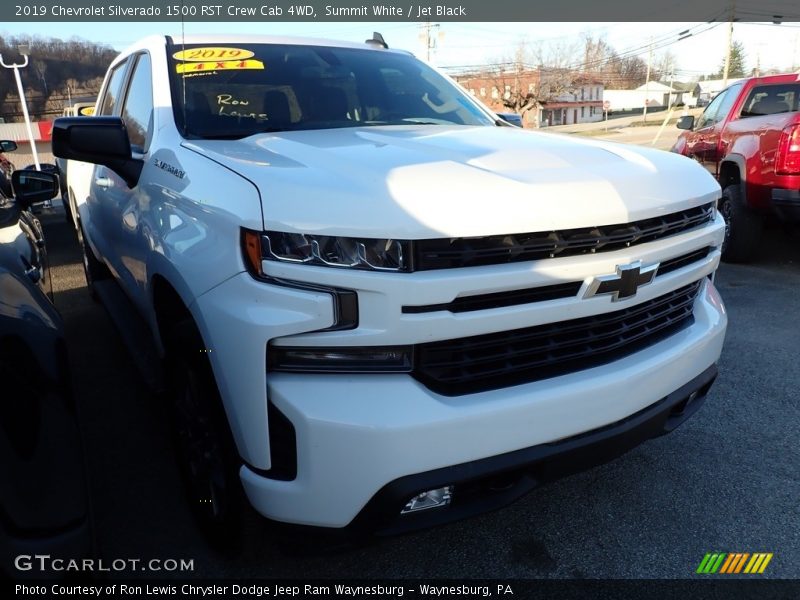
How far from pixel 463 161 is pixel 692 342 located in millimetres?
1012

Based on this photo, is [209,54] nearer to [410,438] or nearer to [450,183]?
[450,183]

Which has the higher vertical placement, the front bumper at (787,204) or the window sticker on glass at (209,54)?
the window sticker on glass at (209,54)

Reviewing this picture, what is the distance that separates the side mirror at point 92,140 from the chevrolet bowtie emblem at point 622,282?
1877 mm

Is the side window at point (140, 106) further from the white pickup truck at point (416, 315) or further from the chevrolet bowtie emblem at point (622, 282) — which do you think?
the chevrolet bowtie emblem at point (622, 282)

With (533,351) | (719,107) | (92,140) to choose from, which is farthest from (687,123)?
(92,140)

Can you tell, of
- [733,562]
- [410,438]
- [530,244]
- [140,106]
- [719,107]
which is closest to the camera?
[410,438]

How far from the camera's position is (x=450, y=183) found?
5.54 ft

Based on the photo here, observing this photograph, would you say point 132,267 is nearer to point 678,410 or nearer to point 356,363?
point 356,363

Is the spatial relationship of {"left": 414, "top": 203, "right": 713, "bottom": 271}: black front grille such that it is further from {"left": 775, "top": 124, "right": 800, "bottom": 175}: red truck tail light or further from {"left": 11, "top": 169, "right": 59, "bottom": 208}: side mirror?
{"left": 775, "top": 124, "right": 800, "bottom": 175}: red truck tail light

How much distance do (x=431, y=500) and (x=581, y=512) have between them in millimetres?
1012

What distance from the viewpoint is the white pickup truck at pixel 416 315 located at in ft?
5.07

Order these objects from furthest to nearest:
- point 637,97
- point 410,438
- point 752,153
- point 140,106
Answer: point 637,97 → point 752,153 → point 140,106 → point 410,438

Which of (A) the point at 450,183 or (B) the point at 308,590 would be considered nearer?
(A) the point at 450,183

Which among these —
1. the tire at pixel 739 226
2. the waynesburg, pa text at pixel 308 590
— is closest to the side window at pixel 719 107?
the tire at pixel 739 226
